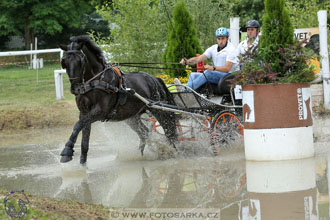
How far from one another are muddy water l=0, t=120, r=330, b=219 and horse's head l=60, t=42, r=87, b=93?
1301mm

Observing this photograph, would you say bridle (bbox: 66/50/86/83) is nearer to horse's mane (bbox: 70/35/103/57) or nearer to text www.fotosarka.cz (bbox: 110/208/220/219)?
horse's mane (bbox: 70/35/103/57)

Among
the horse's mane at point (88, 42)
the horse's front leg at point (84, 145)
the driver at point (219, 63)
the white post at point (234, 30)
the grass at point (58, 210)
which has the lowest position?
the grass at point (58, 210)

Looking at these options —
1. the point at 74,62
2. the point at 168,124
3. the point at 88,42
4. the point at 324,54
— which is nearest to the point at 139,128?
the point at 168,124

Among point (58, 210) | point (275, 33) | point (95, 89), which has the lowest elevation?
point (58, 210)

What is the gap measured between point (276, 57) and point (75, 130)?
3.17 meters

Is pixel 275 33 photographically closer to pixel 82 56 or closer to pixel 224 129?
pixel 224 129

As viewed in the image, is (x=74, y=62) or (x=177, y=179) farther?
(x=74, y=62)

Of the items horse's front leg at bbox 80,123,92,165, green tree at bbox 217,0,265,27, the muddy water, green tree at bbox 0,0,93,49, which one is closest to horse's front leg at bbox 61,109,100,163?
horse's front leg at bbox 80,123,92,165

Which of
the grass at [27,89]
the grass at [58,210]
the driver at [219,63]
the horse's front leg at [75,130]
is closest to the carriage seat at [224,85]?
the driver at [219,63]

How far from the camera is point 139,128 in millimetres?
11008

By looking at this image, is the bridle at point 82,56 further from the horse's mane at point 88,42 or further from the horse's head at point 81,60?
the horse's mane at point 88,42

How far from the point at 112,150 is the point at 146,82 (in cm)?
182

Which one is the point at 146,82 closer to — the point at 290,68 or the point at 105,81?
the point at 105,81

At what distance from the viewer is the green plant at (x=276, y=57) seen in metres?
9.34
